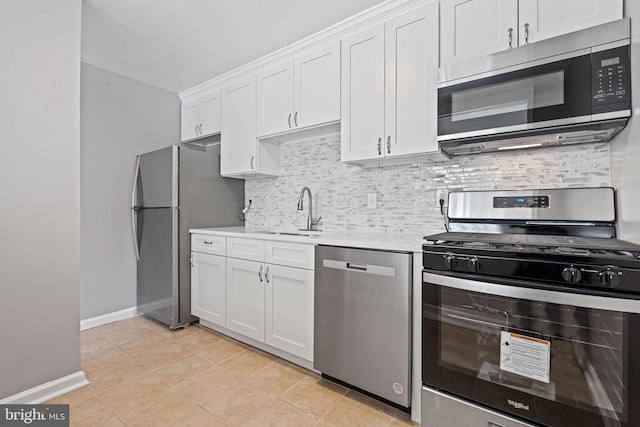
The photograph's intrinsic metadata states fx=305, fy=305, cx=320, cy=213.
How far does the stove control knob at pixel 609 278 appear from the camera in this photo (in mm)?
1062

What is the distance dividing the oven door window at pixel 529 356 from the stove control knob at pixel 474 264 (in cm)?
11

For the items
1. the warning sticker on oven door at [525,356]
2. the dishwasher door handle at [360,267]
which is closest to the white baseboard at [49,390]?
the dishwasher door handle at [360,267]

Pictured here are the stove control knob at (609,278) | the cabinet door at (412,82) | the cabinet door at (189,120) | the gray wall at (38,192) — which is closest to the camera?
the stove control knob at (609,278)

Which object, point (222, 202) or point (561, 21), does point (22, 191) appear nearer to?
point (222, 202)

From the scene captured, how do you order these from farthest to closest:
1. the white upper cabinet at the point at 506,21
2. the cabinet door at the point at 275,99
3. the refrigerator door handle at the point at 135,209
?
1. the refrigerator door handle at the point at 135,209
2. the cabinet door at the point at 275,99
3. the white upper cabinet at the point at 506,21

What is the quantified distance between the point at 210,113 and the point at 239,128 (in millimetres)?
559

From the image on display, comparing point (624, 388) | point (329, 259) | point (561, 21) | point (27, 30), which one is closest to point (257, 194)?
point (329, 259)

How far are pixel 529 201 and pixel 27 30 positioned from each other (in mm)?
3047

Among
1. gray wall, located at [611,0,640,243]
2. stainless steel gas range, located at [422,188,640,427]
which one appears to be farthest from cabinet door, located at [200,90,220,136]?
gray wall, located at [611,0,640,243]

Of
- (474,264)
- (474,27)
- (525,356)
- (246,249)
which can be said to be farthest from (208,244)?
(474,27)

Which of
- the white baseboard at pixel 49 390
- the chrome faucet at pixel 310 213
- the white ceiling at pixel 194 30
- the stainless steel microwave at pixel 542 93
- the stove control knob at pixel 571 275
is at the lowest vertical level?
the white baseboard at pixel 49 390

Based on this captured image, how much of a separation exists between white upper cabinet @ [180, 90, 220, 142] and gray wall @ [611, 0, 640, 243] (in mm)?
3030

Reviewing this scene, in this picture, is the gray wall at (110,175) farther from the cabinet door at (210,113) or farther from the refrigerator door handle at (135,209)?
the cabinet door at (210,113)

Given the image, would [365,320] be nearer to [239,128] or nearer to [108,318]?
[239,128]
